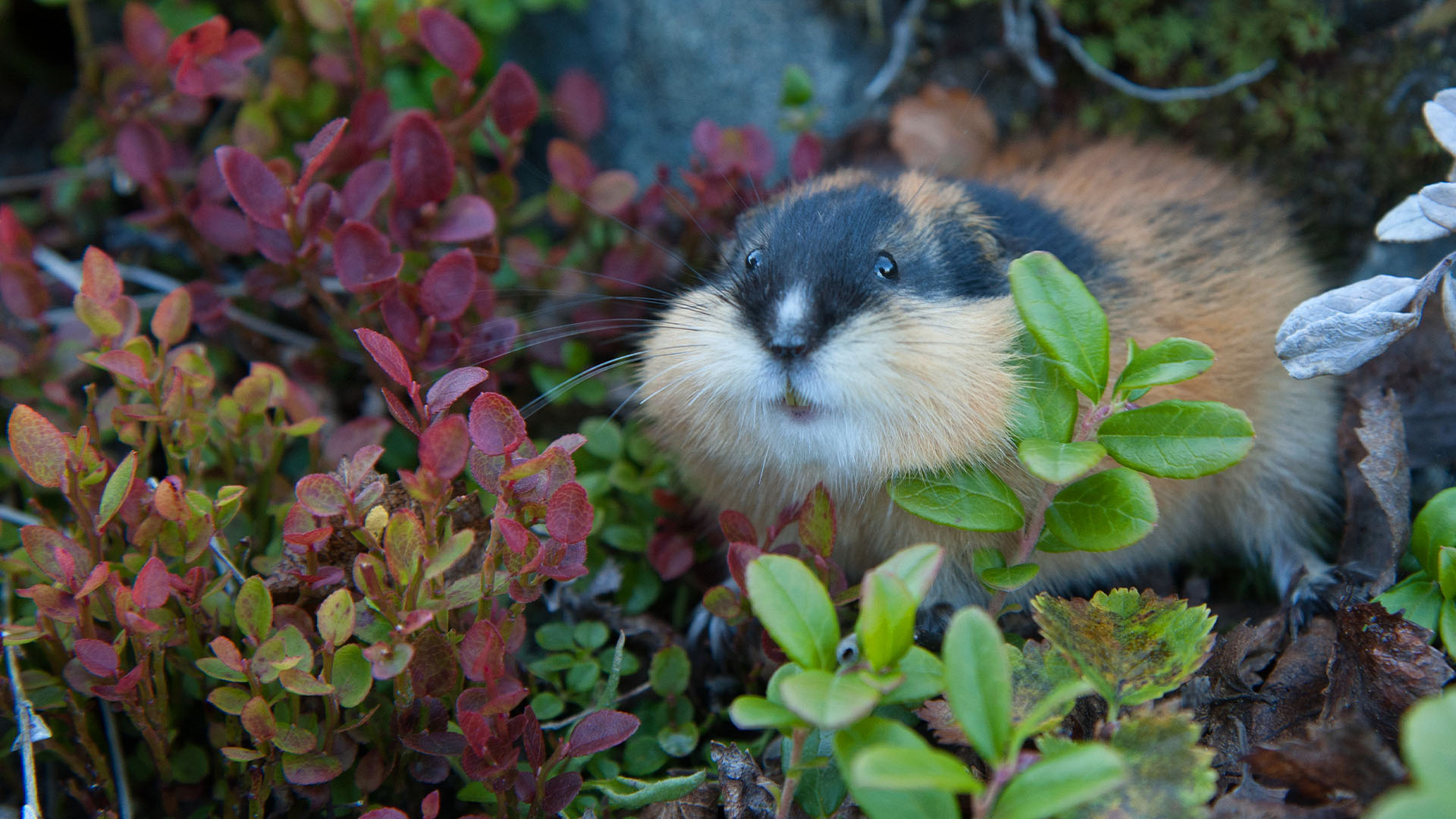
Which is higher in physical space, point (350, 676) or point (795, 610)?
point (795, 610)

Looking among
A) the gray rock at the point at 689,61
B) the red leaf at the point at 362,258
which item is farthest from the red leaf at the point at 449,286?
the gray rock at the point at 689,61

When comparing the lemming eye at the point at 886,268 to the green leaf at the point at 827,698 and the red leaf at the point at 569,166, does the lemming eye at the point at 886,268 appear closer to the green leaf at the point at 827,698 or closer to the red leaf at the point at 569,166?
the green leaf at the point at 827,698

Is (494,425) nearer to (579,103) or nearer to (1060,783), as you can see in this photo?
(1060,783)

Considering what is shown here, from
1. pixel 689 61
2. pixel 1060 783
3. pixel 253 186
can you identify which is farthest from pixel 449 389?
pixel 689 61

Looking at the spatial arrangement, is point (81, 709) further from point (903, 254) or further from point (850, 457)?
point (903, 254)

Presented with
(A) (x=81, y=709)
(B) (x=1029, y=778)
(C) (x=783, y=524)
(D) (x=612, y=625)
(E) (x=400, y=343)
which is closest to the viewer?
(B) (x=1029, y=778)

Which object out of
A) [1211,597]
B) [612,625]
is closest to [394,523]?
[612,625]
